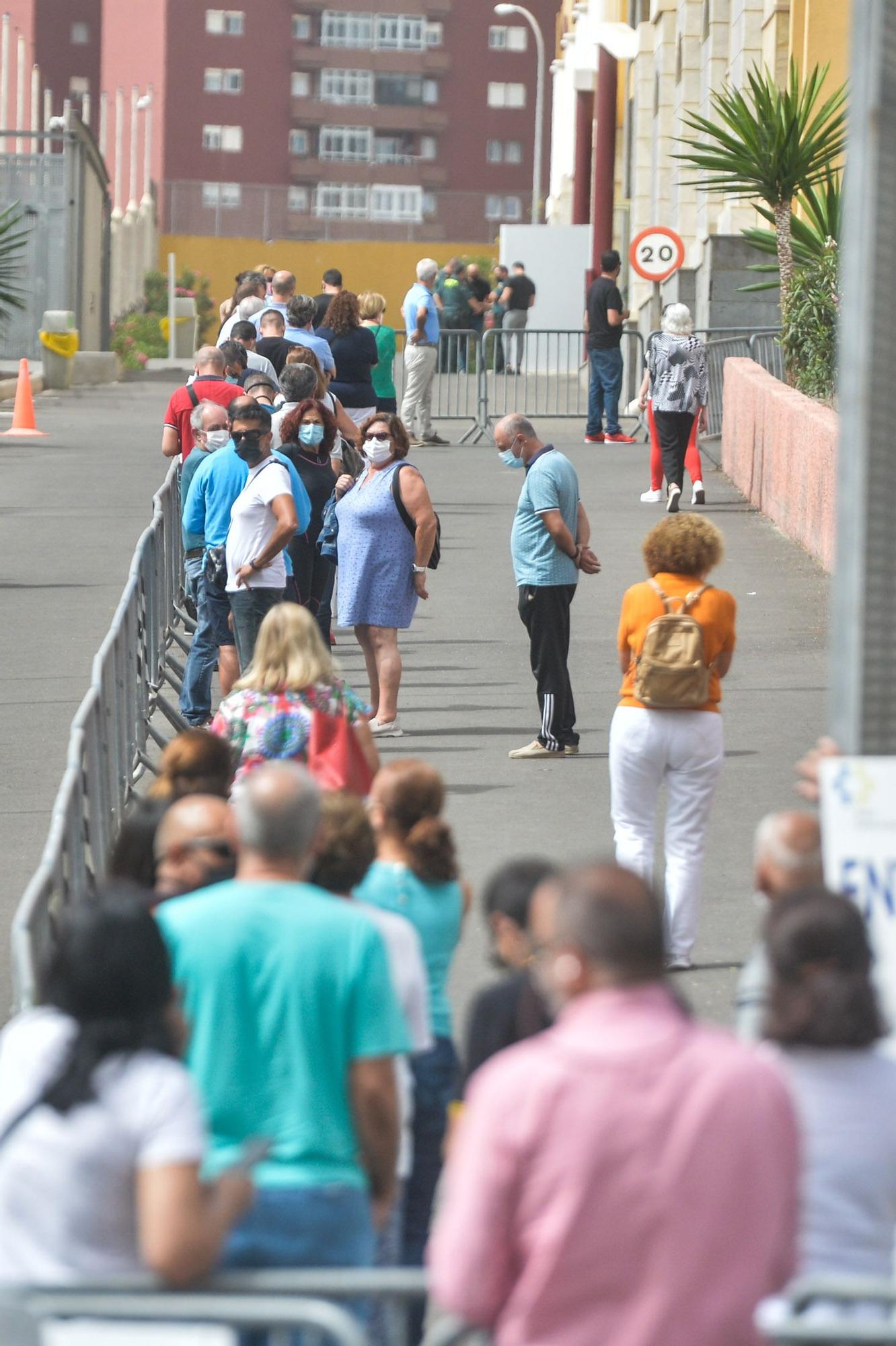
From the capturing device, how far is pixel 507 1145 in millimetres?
3441

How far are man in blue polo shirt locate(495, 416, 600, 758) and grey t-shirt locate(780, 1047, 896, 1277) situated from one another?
309 inches

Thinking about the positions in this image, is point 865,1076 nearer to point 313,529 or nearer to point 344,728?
point 344,728

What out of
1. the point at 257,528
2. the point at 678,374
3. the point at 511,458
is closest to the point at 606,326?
the point at 678,374

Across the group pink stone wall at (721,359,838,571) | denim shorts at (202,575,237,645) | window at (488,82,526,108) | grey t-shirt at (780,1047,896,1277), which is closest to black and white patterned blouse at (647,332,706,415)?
pink stone wall at (721,359,838,571)

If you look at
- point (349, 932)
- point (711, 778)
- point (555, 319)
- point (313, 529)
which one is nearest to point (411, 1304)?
point (349, 932)

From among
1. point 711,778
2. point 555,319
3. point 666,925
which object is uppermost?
point 555,319

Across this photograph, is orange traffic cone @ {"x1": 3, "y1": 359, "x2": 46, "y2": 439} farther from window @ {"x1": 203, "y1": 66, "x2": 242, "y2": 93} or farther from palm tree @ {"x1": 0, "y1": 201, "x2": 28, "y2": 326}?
window @ {"x1": 203, "y1": 66, "x2": 242, "y2": 93}

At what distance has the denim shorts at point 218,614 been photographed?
1236 cm

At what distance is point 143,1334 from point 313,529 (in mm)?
9587

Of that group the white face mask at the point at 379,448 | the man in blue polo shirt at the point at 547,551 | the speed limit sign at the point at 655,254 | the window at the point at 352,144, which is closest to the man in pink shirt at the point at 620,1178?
the man in blue polo shirt at the point at 547,551

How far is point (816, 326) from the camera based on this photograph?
22047mm

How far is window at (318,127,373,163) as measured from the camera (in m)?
94.7

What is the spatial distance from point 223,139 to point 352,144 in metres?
6.42

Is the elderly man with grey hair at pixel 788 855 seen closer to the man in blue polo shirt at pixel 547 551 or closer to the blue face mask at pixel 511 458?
the man in blue polo shirt at pixel 547 551
